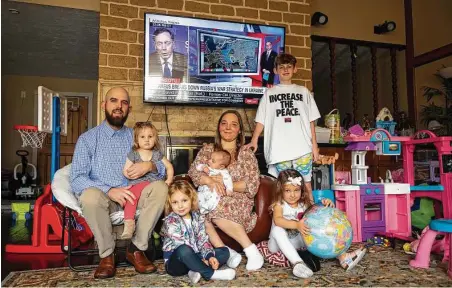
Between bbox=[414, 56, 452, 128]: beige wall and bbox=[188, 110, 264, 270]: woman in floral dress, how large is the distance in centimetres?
419

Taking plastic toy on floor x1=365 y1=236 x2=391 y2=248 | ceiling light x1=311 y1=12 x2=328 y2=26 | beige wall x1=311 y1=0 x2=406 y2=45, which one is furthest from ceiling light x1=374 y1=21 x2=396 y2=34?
plastic toy on floor x1=365 y1=236 x2=391 y2=248

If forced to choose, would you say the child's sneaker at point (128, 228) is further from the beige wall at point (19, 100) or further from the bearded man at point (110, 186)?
the beige wall at point (19, 100)

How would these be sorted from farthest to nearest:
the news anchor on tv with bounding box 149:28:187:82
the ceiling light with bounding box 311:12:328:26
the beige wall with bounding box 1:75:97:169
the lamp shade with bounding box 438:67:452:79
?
the beige wall with bounding box 1:75:97:169
the lamp shade with bounding box 438:67:452:79
the ceiling light with bounding box 311:12:328:26
the news anchor on tv with bounding box 149:28:187:82

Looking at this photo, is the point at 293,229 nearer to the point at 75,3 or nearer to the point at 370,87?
the point at 75,3

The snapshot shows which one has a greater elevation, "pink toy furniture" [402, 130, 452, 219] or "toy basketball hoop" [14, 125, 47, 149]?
"toy basketball hoop" [14, 125, 47, 149]

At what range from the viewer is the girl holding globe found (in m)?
2.14

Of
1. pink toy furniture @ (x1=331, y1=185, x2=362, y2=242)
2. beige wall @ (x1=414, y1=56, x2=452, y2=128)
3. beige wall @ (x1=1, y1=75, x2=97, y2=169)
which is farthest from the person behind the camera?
beige wall @ (x1=1, y1=75, x2=97, y2=169)

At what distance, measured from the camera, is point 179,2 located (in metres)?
3.93

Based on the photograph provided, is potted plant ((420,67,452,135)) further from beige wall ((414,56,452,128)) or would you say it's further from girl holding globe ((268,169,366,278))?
girl holding globe ((268,169,366,278))

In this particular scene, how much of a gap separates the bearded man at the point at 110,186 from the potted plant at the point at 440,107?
4.70 metres

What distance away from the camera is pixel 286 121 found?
116 inches

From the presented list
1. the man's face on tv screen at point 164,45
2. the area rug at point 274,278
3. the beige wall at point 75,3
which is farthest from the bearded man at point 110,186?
the beige wall at point 75,3

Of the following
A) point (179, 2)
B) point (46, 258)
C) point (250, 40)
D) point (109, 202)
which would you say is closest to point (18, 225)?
point (46, 258)

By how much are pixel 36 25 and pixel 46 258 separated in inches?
152
